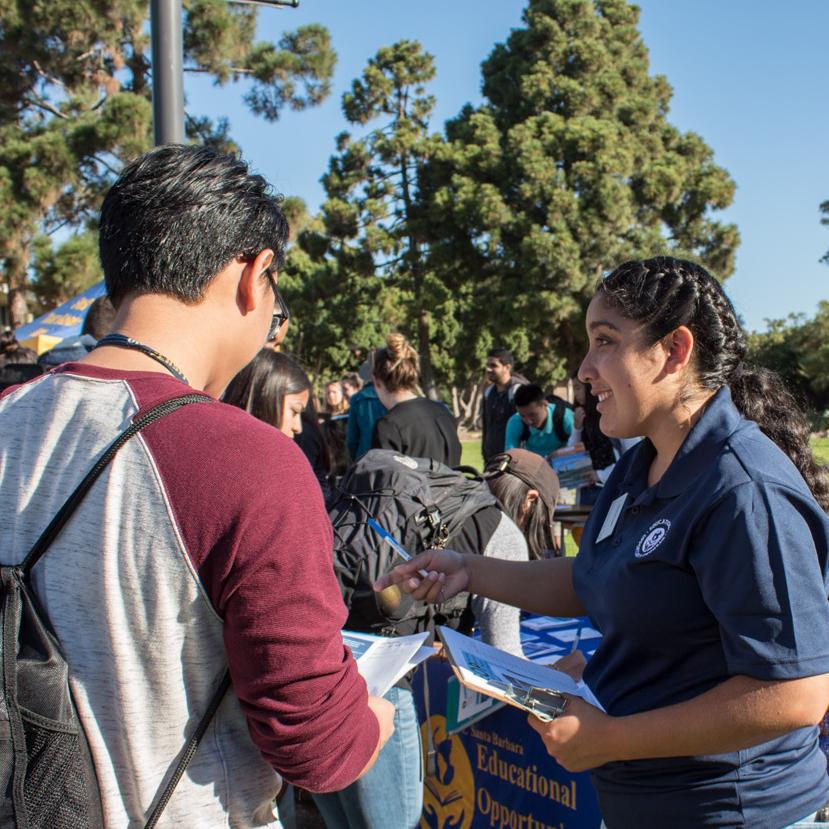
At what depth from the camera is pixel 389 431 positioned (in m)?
4.83

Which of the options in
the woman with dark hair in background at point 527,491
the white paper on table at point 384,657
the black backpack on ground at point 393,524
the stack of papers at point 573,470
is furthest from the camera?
the stack of papers at point 573,470

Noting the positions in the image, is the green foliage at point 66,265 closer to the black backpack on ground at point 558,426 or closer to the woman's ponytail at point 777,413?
the black backpack on ground at point 558,426

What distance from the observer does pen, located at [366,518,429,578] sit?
2395 mm

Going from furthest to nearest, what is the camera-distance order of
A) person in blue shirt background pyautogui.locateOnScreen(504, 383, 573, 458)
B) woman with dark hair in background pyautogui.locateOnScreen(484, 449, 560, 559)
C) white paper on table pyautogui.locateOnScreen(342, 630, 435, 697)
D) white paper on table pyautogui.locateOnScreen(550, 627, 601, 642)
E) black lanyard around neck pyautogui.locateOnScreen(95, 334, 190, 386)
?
person in blue shirt background pyautogui.locateOnScreen(504, 383, 573, 458) < white paper on table pyautogui.locateOnScreen(550, 627, 601, 642) < woman with dark hair in background pyautogui.locateOnScreen(484, 449, 560, 559) < white paper on table pyautogui.locateOnScreen(342, 630, 435, 697) < black lanyard around neck pyautogui.locateOnScreen(95, 334, 190, 386)

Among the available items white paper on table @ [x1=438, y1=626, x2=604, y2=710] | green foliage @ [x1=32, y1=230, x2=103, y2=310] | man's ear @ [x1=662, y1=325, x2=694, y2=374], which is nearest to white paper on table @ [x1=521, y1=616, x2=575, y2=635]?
white paper on table @ [x1=438, y1=626, x2=604, y2=710]

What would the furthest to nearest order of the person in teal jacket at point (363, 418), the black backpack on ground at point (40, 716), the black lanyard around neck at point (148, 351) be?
the person in teal jacket at point (363, 418) → the black lanyard around neck at point (148, 351) → the black backpack on ground at point (40, 716)

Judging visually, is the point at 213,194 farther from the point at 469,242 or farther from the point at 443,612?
the point at 469,242

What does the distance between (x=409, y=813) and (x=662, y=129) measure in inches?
1009

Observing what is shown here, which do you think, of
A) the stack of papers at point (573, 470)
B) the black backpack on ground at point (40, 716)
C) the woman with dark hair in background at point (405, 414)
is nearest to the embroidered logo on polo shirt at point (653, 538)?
the black backpack on ground at point (40, 716)

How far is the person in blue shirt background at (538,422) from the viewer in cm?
739

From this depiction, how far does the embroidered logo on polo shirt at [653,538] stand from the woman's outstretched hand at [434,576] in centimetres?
62

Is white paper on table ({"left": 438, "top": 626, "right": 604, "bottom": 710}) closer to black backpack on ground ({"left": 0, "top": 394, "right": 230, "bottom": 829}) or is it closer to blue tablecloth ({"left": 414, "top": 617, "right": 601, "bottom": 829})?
black backpack on ground ({"left": 0, "top": 394, "right": 230, "bottom": 829})

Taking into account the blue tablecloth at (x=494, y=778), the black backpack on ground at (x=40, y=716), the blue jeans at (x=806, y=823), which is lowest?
the blue tablecloth at (x=494, y=778)

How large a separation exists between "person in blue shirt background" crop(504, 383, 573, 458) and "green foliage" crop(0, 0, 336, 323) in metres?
10.6
